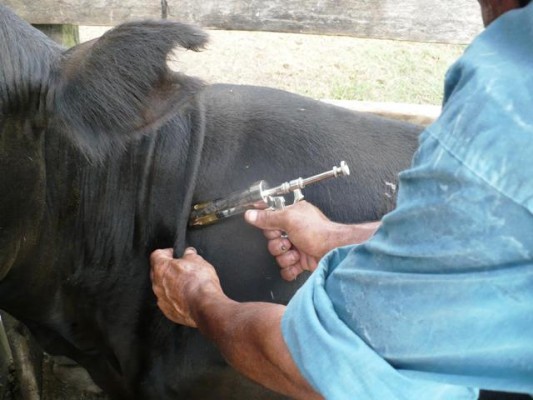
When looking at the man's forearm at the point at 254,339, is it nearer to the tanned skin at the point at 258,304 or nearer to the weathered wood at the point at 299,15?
the tanned skin at the point at 258,304

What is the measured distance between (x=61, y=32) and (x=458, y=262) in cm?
265

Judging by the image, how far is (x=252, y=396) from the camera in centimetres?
231

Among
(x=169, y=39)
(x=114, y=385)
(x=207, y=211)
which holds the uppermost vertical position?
(x=169, y=39)

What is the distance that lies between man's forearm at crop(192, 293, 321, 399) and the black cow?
0.39 m

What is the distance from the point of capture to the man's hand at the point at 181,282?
6.16 ft

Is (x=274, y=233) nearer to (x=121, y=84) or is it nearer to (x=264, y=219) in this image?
(x=264, y=219)

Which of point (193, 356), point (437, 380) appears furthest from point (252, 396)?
point (437, 380)

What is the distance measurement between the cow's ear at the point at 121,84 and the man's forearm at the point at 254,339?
52 cm

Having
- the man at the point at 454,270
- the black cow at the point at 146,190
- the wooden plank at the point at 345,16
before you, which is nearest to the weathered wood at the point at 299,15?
the wooden plank at the point at 345,16

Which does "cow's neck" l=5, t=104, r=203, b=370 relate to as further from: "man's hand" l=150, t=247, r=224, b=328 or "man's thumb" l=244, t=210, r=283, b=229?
"man's thumb" l=244, t=210, r=283, b=229

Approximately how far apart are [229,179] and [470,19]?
162 centimetres

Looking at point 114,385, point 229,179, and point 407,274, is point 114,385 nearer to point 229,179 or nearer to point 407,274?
point 229,179

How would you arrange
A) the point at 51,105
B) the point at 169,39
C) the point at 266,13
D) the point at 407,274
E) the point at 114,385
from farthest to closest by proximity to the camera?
1. the point at 266,13
2. the point at 114,385
3. the point at 51,105
4. the point at 169,39
5. the point at 407,274

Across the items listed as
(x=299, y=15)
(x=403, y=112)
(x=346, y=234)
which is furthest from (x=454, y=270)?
(x=403, y=112)
